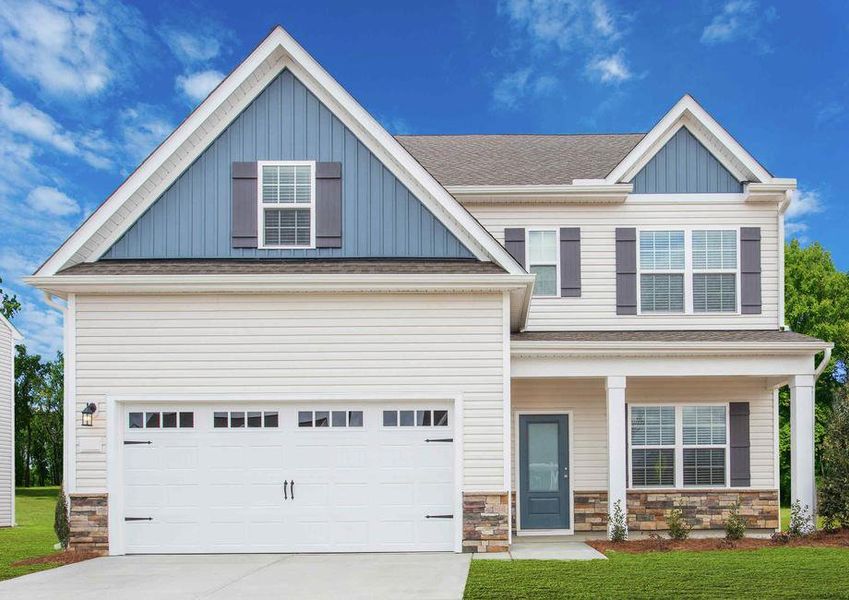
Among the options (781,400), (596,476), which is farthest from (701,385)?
(781,400)

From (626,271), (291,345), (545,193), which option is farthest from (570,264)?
(291,345)

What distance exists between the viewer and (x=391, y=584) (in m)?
8.54

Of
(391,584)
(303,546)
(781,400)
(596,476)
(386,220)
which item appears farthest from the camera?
(781,400)

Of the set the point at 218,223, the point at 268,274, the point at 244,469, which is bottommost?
the point at 244,469

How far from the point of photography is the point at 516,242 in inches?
565

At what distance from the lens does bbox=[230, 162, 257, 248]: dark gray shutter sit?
11578 millimetres

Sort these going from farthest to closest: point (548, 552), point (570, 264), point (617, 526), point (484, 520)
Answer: point (570, 264)
point (617, 526)
point (548, 552)
point (484, 520)

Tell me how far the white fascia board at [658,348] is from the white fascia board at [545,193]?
3329mm

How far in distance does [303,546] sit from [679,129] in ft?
33.5

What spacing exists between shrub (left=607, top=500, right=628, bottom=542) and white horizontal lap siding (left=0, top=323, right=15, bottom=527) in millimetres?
17920

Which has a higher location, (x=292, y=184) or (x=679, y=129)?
(x=679, y=129)

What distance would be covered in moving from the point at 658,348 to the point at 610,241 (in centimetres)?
283

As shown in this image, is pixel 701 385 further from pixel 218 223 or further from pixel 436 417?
pixel 218 223

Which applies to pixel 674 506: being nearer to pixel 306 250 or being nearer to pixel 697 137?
pixel 697 137
